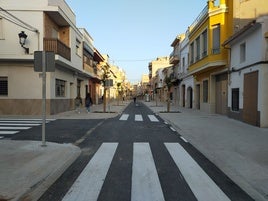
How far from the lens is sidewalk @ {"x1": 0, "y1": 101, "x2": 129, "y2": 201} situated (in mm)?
4734

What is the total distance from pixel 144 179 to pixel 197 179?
100 cm

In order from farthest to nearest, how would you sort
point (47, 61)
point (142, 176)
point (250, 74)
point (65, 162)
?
point (250, 74)
point (47, 61)
point (65, 162)
point (142, 176)

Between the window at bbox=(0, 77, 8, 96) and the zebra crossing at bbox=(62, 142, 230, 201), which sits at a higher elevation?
the window at bbox=(0, 77, 8, 96)

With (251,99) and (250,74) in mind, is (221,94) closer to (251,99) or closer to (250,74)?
(250,74)

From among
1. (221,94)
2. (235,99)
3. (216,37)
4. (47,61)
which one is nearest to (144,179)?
(47,61)

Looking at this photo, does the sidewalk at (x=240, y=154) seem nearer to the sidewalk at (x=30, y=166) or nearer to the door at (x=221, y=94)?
the sidewalk at (x=30, y=166)

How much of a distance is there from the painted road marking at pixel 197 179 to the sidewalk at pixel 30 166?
2.50m

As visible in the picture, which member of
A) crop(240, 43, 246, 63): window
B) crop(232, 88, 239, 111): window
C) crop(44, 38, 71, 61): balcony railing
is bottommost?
crop(232, 88, 239, 111): window

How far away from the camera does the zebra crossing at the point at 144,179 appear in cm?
472

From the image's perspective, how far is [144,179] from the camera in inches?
221

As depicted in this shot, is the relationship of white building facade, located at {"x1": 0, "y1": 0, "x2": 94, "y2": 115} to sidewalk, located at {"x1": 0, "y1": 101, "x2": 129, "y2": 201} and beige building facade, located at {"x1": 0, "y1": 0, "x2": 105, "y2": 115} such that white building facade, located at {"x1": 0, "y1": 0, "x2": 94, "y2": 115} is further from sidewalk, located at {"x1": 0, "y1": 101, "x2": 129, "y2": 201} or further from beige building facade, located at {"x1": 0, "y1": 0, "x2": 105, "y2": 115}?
sidewalk, located at {"x1": 0, "y1": 101, "x2": 129, "y2": 201}

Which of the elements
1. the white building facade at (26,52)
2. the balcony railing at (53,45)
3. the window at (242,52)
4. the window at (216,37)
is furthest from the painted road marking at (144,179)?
the window at (216,37)

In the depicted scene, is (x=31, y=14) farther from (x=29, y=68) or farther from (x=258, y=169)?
(x=258, y=169)

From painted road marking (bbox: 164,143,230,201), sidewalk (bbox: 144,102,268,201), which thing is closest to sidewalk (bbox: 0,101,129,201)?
painted road marking (bbox: 164,143,230,201)
